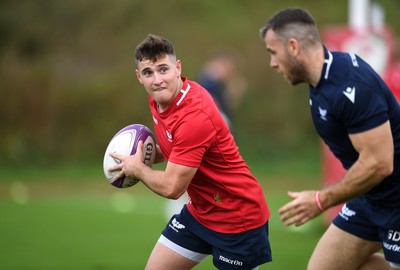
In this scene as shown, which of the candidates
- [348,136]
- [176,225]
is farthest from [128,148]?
[348,136]

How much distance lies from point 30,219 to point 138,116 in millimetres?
8375

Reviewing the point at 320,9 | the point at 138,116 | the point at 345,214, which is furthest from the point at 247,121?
the point at 345,214

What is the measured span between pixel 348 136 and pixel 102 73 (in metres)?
17.7

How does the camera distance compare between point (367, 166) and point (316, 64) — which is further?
point (316, 64)

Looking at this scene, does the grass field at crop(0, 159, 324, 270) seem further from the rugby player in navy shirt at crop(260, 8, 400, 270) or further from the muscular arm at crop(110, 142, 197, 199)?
the muscular arm at crop(110, 142, 197, 199)

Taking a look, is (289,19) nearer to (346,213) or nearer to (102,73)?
(346,213)

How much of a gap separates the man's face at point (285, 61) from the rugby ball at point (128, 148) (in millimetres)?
1258

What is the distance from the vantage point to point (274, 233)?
12180mm

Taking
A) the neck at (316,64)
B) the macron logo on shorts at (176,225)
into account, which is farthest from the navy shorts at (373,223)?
the macron logo on shorts at (176,225)

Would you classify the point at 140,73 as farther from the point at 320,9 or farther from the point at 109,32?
the point at 320,9

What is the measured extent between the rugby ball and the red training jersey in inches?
7.2

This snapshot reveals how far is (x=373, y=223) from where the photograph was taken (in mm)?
5941

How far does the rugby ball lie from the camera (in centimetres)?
607

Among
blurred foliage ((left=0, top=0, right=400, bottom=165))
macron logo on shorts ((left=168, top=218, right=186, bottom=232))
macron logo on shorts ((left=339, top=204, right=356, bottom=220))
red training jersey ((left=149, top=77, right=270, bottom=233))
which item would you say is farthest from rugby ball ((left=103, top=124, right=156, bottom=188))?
blurred foliage ((left=0, top=0, right=400, bottom=165))
